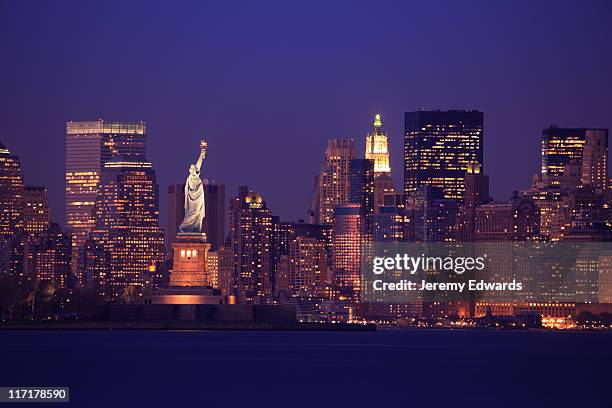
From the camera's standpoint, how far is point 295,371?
4685 inches

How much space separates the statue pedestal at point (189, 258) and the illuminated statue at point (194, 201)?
0.72m

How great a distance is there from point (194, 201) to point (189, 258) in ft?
15.1

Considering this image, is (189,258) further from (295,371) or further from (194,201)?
(295,371)

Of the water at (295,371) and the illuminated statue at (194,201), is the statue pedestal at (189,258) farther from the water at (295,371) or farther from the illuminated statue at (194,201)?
the water at (295,371)

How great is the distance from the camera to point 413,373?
11869cm

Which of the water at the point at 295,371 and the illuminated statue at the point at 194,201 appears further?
the illuminated statue at the point at 194,201

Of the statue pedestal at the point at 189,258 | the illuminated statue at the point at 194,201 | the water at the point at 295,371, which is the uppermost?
the illuminated statue at the point at 194,201

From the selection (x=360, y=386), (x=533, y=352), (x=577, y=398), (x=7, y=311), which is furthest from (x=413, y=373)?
(x=7, y=311)

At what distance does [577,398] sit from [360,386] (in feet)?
41.0

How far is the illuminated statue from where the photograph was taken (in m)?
156

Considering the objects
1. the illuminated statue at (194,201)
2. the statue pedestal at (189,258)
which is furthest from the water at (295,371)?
the illuminated statue at (194,201)

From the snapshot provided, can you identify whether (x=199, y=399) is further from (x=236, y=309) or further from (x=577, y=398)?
(x=236, y=309)

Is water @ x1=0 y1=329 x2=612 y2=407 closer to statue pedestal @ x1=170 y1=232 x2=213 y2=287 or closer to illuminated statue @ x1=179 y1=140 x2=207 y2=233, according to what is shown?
statue pedestal @ x1=170 y1=232 x2=213 y2=287

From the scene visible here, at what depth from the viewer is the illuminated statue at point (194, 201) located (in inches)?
6142
